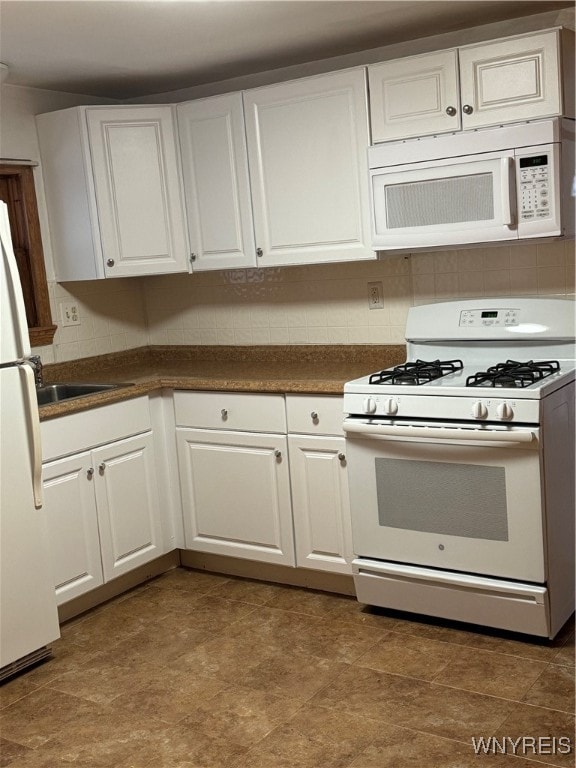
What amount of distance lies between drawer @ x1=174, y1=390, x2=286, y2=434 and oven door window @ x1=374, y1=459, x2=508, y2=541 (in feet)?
1.82

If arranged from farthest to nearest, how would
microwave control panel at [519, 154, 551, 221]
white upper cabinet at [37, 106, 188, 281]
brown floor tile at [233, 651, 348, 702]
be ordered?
white upper cabinet at [37, 106, 188, 281] < microwave control panel at [519, 154, 551, 221] < brown floor tile at [233, 651, 348, 702]

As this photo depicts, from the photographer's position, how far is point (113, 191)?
3.83 metres

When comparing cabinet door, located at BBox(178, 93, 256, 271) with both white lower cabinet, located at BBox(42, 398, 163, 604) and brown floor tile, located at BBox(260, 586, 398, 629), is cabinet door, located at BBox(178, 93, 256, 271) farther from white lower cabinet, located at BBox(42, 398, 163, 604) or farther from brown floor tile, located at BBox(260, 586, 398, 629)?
brown floor tile, located at BBox(260, 586, 398, 629)

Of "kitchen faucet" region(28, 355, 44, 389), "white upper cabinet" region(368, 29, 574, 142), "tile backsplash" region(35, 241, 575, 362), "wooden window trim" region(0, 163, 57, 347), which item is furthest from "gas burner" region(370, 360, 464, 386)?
"wooden window trim" region(0, 163, 57, 347)

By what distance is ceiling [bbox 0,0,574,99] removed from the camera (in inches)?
112

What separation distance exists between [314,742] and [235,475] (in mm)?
1390

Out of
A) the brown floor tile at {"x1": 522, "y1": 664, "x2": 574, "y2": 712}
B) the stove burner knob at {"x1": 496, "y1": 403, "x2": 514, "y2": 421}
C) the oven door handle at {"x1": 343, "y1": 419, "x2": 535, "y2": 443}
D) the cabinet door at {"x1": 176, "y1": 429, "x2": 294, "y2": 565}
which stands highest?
the stove burner knob at {"x1": 496, "y1": 403, "x2": 514, "y2": 421}

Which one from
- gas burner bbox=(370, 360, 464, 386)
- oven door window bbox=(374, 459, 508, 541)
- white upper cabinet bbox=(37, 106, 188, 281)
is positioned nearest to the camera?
oven door window bbox=(374, 459, 508, 541)

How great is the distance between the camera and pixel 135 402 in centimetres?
367

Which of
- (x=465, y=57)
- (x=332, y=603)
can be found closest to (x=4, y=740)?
(x=332, y=603)

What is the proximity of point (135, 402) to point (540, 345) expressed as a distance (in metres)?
1.67

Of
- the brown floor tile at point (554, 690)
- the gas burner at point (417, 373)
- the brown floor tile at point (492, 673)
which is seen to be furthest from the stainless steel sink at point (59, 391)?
the brown floor tile at point (554, 690)

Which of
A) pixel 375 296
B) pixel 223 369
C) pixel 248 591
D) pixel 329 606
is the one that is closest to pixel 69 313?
pixel 223 369

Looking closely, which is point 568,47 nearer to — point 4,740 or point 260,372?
point 260,372
